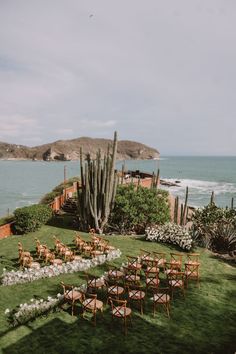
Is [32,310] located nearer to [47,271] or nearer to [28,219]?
[47,271]

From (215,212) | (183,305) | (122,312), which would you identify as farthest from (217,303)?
(215,212)

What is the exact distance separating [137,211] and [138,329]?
1141 cm

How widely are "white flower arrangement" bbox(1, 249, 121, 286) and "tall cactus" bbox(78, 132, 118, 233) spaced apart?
19.4 feet

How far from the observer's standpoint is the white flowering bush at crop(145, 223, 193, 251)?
17547mm

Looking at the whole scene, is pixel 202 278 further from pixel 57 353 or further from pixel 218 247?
pixel 57 353

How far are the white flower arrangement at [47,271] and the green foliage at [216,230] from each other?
20.6 feet

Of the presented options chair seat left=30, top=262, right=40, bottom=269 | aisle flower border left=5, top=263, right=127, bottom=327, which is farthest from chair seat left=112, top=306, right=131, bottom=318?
chair seat left=30, top=262, right=40, bottom=269

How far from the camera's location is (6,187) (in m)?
71.9

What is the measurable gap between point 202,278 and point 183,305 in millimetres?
2776

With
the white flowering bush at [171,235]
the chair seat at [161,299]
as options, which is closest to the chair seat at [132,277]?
the chair seat at [161,299]

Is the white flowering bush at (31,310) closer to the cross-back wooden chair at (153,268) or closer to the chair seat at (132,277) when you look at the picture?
the chair seat at (132,277)

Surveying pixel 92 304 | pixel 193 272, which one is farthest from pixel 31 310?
pixel 193 272

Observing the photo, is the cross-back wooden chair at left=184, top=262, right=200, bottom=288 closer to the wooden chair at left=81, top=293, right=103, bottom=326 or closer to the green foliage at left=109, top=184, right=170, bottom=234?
the wooden chair at left=81, top=293, right=103, bottom=326

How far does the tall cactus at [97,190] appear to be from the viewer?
20766mm
